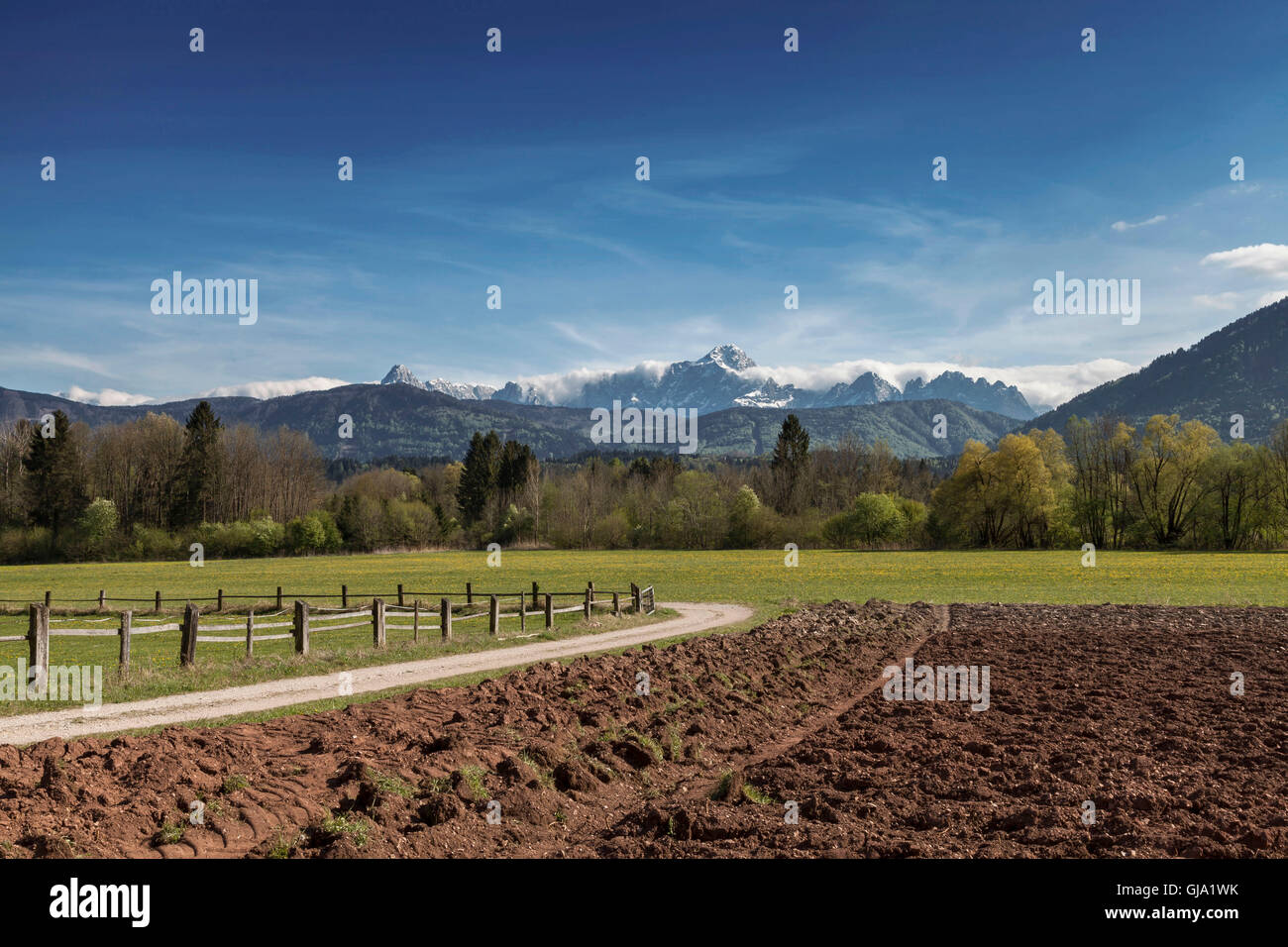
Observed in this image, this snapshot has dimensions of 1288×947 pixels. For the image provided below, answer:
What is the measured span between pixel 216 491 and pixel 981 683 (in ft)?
355

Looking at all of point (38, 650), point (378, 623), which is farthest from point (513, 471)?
point (38, 650)

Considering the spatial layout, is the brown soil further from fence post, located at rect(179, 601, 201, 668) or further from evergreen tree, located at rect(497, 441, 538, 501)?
evergreen tree, located at rect(497, 441, 538, 501)

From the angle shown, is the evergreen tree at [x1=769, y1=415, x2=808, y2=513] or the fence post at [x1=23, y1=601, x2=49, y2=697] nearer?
the fence post at [x1=23, y1=601, x2=49, y2=697]

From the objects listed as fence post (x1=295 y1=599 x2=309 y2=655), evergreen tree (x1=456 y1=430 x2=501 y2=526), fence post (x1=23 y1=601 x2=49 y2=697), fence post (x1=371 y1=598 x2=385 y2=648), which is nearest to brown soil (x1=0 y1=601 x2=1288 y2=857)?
fence post (x1=23 y1=601 x2=49 y2=697)

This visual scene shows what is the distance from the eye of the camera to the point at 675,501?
10475cm

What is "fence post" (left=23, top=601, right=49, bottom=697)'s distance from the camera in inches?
598

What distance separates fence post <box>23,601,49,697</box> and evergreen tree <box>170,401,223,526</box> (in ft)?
315

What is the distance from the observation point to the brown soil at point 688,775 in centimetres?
785

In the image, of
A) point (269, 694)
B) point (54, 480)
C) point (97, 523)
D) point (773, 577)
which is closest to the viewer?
point (269, 694)

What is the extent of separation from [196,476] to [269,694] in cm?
10089

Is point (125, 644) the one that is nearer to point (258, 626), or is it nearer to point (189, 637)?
point (189, 637)

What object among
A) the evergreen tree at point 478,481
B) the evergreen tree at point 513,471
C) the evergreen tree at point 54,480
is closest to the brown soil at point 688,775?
the evergreen tree at point 54,480
